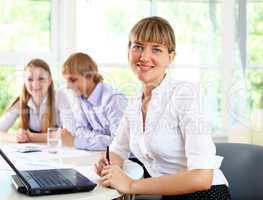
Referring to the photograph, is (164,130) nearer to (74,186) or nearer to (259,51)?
(74,186)

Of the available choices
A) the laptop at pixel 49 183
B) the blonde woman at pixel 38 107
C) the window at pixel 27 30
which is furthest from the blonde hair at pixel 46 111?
the laptop at pixel 49 183

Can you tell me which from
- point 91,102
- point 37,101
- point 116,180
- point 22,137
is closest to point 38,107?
point 37,101

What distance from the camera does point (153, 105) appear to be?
1.61m

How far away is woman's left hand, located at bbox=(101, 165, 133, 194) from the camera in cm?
133

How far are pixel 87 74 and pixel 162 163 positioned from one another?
1156mm

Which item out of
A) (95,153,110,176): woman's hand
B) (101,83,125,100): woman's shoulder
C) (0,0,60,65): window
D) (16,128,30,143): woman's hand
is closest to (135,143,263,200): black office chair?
(95,153,110,176): woman's hand

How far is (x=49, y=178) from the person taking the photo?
1355 mm

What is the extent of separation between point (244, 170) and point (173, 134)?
0.45 m

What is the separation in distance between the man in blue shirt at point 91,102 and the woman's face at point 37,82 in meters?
0.23

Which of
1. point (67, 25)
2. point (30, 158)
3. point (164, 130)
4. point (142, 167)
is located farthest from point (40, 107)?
point (164, 130)

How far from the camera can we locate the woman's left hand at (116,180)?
1331 mm

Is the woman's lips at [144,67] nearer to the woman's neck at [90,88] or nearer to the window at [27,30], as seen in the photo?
the woman's neck at [90,88]

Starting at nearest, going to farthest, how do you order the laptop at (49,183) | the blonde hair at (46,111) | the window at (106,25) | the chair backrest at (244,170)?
the laptop at (49,183), the chair backrest at (244,170), the blonde hair at (46,111), the window at (106,25)

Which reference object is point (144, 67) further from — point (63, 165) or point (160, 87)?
point (63, 165)
